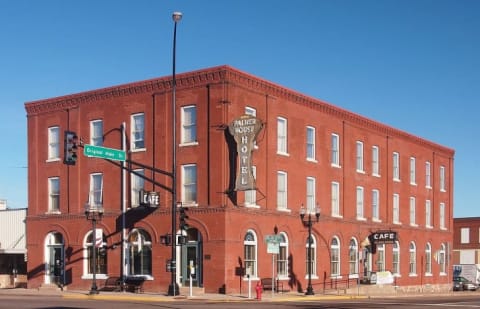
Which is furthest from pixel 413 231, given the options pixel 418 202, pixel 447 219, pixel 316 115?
pixel 316 115

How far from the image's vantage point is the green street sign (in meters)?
36.2

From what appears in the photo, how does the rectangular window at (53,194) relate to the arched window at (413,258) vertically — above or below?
above

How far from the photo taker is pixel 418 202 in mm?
63750

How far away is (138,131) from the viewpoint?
45.1m

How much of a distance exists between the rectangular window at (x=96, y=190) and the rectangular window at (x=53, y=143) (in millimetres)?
3242

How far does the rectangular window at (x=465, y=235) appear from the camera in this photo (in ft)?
326

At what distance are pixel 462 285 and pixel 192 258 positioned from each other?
37.5 m

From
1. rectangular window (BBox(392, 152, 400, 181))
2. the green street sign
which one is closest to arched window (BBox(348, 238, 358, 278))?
rectangular window (BBox(392, 152, 400, 181))

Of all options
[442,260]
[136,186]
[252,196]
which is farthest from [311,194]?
[442,260]

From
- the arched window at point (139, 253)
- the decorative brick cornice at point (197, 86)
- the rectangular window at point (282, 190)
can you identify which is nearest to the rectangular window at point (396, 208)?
the decorative brick cornice at point (197, 86)

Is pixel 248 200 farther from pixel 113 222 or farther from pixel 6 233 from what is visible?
pixel 6 233

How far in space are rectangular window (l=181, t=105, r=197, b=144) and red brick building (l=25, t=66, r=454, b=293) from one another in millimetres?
64

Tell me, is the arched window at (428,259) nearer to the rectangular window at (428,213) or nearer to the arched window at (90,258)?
the rectangular window at (428,213)

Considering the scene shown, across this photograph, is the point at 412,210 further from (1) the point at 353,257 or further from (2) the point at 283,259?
(2) the point at 283,259
